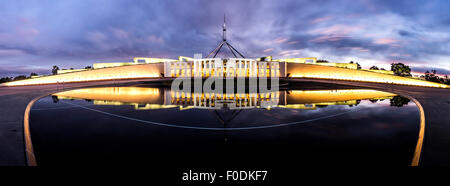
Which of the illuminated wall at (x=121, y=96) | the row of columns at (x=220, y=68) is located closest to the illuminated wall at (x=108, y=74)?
the row of columns at (x=220, y=68)

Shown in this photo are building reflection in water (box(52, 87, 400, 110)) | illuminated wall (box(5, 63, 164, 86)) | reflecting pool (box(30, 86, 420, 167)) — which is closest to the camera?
reflecting pool (box(30, 86, 420, 167))

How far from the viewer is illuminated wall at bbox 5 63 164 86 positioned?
36.2 m

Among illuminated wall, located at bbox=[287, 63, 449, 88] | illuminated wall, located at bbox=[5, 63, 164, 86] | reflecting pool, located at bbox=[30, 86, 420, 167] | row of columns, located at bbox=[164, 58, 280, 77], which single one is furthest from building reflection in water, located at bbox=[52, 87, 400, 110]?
illuminated wall, located at bbox=[287, 63, 449, 88]

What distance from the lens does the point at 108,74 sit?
42.2m

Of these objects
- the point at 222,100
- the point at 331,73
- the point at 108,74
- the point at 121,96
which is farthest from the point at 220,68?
the point at 331,73

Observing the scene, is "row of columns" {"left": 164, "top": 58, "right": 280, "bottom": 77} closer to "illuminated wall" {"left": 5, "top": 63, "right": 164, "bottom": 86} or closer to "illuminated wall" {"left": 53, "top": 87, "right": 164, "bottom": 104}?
"illuminated wall" {"left": 5, "top": 63, "right": 164, "bottom": 86}

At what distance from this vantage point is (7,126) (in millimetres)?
5734

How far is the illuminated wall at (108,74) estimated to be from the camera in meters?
36.2

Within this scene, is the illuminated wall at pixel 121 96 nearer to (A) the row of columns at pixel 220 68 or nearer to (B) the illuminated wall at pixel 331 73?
(A) the row of columns at pixel 220 68
